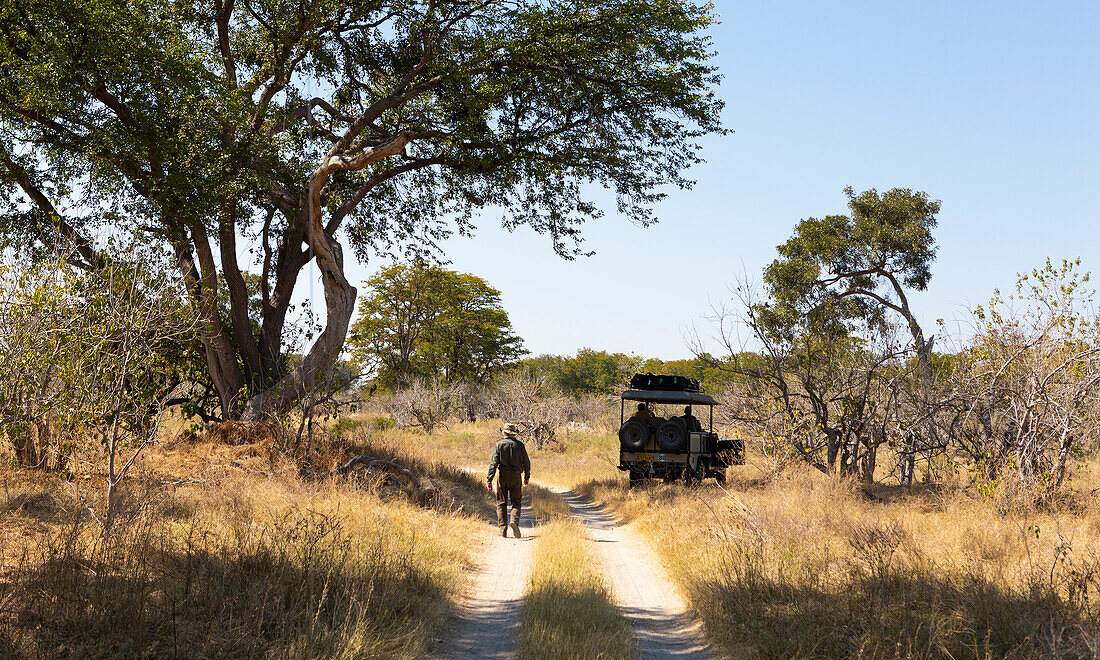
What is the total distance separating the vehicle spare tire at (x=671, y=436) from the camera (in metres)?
17.6

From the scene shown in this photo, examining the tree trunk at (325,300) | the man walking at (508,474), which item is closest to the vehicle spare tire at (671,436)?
the man walking at (508,474)

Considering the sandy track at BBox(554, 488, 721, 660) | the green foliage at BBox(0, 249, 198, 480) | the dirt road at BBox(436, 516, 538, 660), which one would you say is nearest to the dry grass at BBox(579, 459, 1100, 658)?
the sandy track at BBox(554, 488, 721, 660)

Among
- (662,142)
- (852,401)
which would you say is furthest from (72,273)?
(852,401)

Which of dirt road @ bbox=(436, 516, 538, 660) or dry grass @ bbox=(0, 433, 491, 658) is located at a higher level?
dry grass @ bbox=(0, 433, 491, 658)

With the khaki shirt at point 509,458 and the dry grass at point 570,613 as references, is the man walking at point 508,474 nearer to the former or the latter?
the khaki shirt at point 509,458

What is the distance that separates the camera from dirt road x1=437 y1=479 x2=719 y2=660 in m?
6.50

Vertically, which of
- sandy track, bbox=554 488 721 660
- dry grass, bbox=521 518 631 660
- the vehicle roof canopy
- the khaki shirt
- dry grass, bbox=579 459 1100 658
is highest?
the vehicle roof canopy

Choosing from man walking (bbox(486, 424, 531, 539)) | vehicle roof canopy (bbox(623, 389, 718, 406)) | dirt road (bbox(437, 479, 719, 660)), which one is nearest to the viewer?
dirt road (bbox(437, 479, 719, 660))

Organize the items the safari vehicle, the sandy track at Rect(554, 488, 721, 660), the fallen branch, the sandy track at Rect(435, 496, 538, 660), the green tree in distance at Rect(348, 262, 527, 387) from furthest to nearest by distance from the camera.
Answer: the green tree in distance at Rect(348, 262, 527, 387)
the safari vehicle
the fallen branch
the sandy track at Rect(554, 488, 721, 660)
the sandy track at Rect(435, 496, 538, 660)

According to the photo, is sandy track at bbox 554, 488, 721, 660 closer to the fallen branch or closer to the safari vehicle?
the fallen branch

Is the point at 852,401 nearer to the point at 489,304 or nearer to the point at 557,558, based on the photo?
the point at 557,558

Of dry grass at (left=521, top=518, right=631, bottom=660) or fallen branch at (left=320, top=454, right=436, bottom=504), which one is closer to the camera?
dry grass at (left=521, top=518, right=631, bottom=660)

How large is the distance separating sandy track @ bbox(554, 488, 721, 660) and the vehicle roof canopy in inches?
199

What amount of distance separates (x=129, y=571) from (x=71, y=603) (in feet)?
3.29
